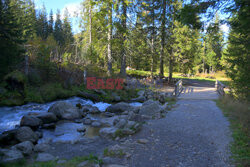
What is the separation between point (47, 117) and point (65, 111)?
1191 millimetres

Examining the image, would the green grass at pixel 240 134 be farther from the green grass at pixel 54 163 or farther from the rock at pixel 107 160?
the green grass at pixel 54 163

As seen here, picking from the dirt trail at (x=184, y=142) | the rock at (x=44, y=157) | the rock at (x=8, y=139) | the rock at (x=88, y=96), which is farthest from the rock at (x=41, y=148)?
the rock at (x=88, y=96)

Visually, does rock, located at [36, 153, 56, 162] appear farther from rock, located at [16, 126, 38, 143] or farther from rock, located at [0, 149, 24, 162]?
rock, located at [16, 126, 38, 143]

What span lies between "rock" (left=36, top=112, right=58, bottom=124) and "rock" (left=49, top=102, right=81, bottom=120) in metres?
0.57

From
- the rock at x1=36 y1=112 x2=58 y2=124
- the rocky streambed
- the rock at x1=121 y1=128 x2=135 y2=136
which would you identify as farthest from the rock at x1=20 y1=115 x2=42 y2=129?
the rock at x1=121 y1=128 x2=135 y2=136

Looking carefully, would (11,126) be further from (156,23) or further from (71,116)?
(156,23)

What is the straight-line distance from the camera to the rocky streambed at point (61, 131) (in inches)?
229

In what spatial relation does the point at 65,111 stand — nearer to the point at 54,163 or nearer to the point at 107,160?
the point at 54,163

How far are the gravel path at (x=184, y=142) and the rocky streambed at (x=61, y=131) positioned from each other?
0.94 meters

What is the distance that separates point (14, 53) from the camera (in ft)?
26.1

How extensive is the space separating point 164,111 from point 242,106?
3.50 metres

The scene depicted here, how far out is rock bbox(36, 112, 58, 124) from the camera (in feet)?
29.5

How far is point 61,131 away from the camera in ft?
26.8

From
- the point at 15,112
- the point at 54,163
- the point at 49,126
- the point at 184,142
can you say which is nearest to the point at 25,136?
the point at 49,126
